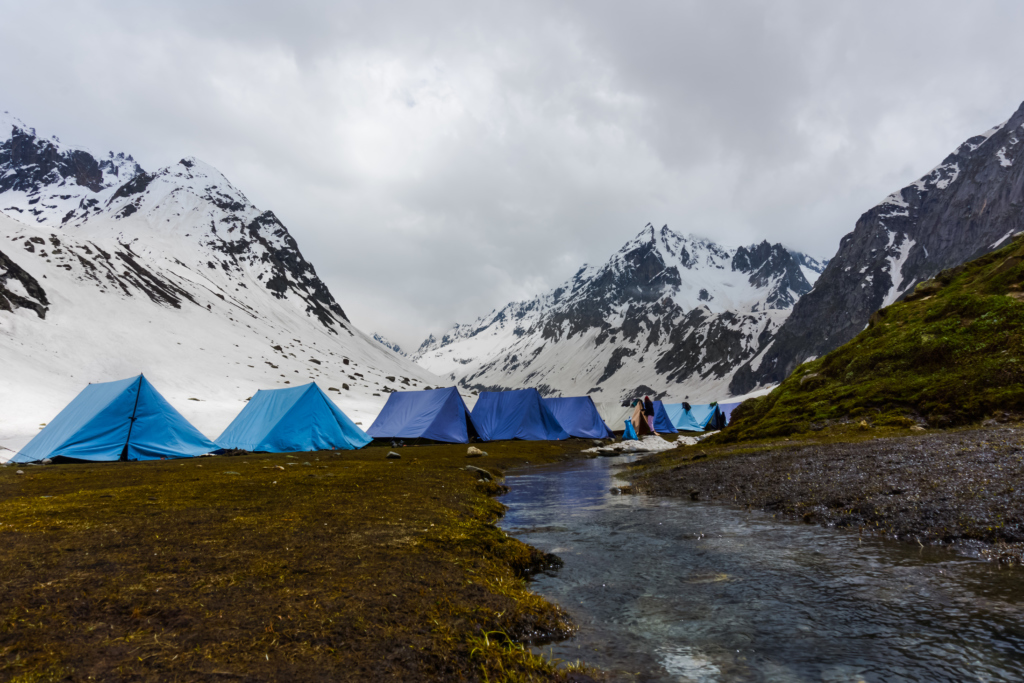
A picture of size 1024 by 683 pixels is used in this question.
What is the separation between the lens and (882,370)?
21.4 metres

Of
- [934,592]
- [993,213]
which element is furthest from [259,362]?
[993,213]

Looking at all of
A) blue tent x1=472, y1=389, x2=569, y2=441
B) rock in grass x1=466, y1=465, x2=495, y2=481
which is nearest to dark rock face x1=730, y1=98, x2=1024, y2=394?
blue tent x1=472, y1=389, x2=569, y2=441

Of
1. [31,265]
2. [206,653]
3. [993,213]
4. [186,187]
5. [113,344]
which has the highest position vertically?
[186,187]

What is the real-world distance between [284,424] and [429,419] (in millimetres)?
9935

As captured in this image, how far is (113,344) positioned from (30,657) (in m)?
79.1

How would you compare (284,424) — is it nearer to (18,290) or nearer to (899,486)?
(899,486)

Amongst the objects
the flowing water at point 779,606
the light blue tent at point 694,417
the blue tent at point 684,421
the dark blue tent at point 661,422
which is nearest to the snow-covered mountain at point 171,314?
the dark blue tent at point 661,422

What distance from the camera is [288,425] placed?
2936 centimetres

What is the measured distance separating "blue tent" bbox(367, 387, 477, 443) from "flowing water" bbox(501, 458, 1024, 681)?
27.2 metres

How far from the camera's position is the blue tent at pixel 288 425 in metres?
28.9

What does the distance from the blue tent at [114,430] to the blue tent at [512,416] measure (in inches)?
813

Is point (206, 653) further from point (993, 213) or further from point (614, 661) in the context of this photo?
point (993, 213)

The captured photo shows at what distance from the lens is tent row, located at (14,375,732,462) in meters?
23.6

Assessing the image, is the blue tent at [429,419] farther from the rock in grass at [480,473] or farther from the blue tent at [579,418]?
the rock in grass at [480,473]
